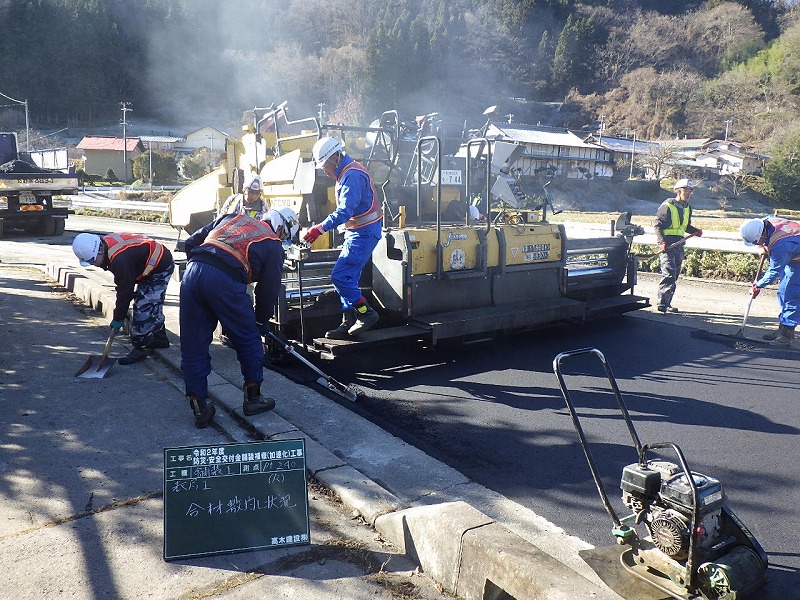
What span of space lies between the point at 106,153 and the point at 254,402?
184 ft

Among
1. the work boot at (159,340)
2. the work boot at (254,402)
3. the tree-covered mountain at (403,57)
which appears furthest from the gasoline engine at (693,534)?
the tree-covered mountain at (403,57)

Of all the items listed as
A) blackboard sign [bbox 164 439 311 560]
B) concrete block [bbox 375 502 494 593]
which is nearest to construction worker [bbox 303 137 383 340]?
blackboard sign [bbox 164 439 311 560]

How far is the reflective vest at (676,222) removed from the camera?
29.2ft

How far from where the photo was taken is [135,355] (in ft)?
20.7

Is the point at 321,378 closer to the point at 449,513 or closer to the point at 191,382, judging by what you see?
the point at 191,382

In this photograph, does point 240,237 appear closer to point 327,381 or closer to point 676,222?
point 327,381

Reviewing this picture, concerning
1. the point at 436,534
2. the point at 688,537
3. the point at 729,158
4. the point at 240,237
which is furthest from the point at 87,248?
the point at 729,158

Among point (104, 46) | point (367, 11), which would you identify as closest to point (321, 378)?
point (367, 11)

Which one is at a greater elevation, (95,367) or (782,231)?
(782,231)

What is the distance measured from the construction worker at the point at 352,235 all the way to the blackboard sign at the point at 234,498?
2835mm

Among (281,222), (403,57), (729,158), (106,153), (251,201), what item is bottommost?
(281,222)

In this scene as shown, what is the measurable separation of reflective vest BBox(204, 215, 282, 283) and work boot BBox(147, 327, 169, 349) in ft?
7.23

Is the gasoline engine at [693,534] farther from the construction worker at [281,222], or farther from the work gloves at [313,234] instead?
the work gloves at [313,234]

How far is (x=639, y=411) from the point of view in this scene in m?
5.26
